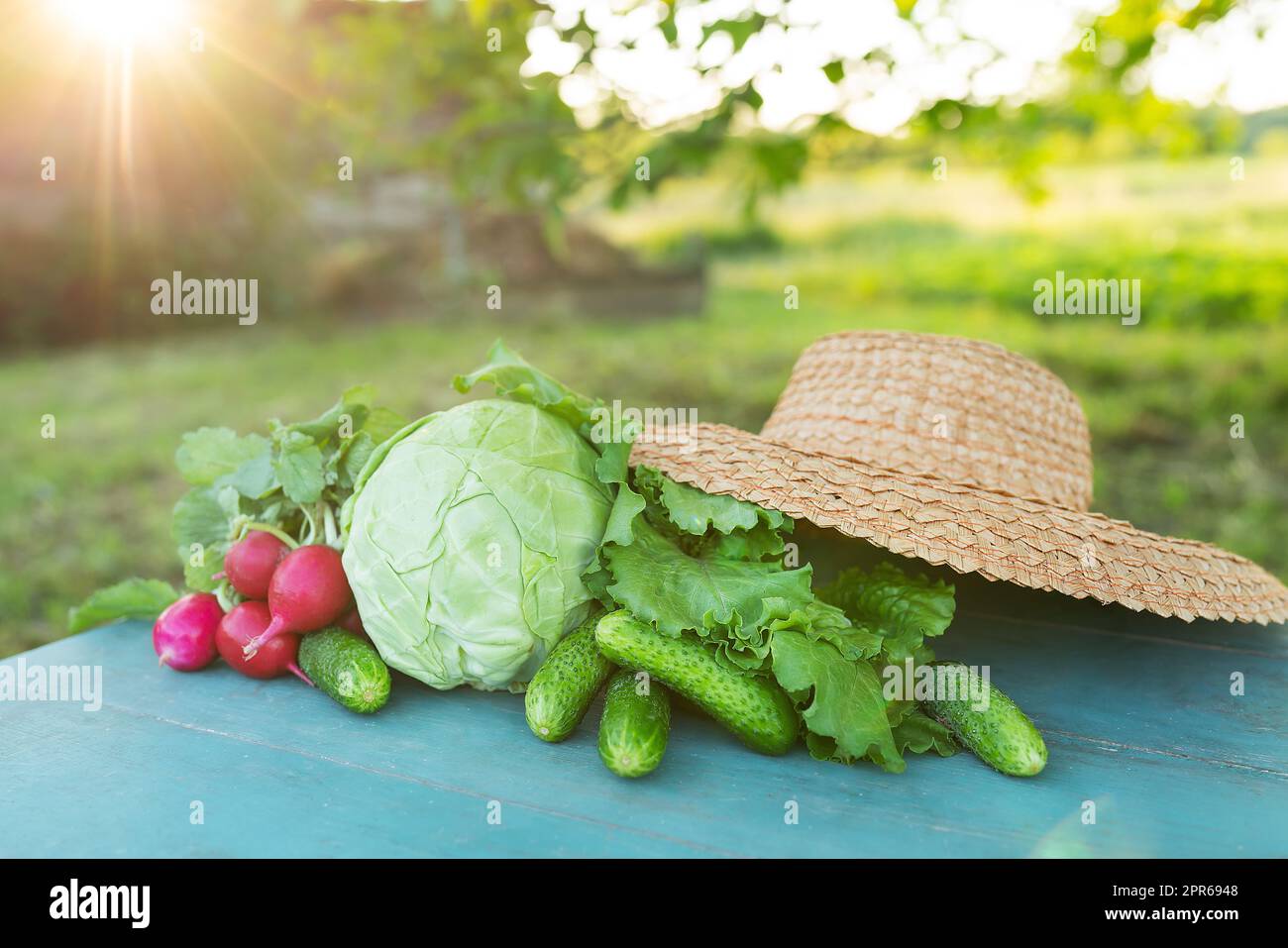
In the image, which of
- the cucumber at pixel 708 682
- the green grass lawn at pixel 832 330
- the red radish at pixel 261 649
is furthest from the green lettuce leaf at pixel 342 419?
the green grass lawn at pixel 832 330

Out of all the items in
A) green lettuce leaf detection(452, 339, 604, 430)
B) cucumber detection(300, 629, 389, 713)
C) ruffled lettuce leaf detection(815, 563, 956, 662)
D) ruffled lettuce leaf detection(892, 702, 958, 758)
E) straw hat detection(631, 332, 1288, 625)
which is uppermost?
green lettuce leaf detection(452, 339, 604, 430)

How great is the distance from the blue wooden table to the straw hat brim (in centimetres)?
26

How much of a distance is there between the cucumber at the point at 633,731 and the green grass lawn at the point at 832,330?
10.6 ft

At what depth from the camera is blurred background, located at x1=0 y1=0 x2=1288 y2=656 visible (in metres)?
3.96

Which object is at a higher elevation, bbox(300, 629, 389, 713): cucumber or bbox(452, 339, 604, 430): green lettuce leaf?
bbox(452, 339, 604, 430): green lettuce leaf

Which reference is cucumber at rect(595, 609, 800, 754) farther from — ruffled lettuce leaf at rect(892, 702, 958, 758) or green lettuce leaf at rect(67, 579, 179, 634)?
green lettuce leaf at rect(67, 579, 179, 634)

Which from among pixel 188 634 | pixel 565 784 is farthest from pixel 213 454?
pixel 565 784

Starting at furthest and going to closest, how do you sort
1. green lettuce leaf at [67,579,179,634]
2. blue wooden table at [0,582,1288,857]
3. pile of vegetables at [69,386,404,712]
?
green lettuce leaf at [67,579,179,634], pile of vegetables at [69,386,404,712], blue wooden table at [0,582,1288,857]

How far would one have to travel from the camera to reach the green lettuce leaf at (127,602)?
7.19 feet

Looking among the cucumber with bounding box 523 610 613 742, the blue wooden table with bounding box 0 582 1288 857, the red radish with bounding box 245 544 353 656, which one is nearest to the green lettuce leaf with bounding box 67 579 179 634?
the blue wooden table with bounding box 0 582 1288 857

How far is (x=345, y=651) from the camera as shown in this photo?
1.74 meters

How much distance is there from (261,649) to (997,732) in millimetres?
1355
